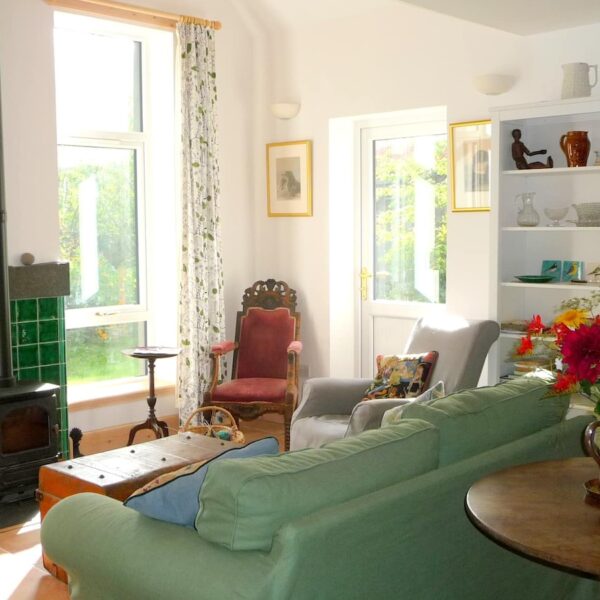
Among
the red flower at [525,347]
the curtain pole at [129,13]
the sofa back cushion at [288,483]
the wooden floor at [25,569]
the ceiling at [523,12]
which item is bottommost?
the wooden floor at [25,569]

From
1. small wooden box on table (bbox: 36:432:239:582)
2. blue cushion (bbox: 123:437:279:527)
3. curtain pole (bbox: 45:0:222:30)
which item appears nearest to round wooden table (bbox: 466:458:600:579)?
blue cushion (bbox: 123:437:279:527)

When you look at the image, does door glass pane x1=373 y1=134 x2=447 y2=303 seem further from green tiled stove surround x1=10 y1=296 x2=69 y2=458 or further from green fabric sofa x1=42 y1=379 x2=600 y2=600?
green fabric sofa x1=42 y1=379 x2=600 y2=600

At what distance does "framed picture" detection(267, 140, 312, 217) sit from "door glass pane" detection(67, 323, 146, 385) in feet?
4.23

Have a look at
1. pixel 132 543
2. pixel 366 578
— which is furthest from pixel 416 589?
pixel 132 543

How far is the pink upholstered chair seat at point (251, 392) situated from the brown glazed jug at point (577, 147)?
2200mm

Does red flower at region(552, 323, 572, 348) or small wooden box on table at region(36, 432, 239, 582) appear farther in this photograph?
small wooden box on table at region(36, 432, 239, 582)

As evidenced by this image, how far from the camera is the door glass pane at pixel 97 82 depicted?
5797 mm


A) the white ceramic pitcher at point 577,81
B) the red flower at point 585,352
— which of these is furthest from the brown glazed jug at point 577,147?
the red flower at point 585,352

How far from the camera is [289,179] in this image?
251 inches

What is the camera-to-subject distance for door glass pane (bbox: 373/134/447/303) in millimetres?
5844

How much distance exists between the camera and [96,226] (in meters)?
5.99

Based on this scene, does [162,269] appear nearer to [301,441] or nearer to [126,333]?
[126,333]

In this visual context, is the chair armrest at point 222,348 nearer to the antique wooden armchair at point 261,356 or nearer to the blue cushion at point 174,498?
the antique wooden armchair at point 261,356

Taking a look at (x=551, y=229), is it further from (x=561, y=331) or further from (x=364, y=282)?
(x=561, y=331)
